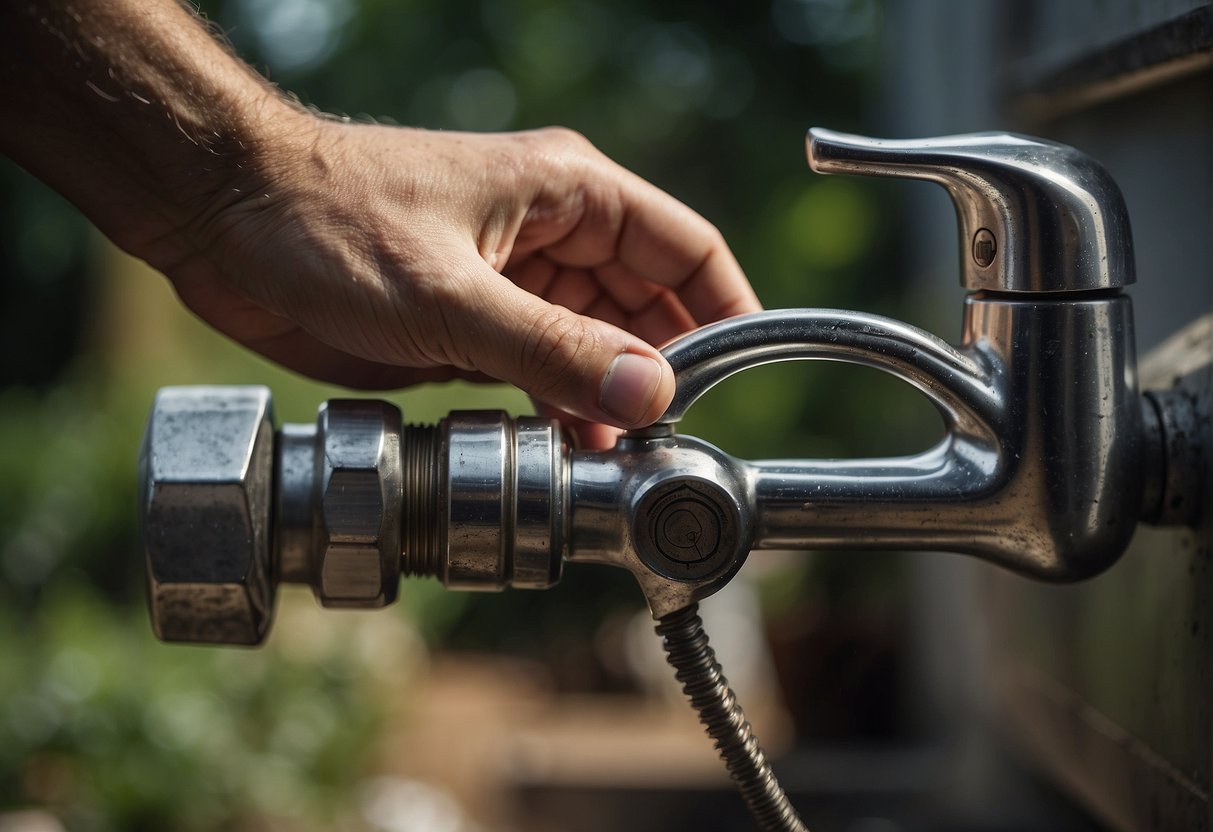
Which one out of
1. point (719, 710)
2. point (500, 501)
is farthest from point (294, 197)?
point (719, 710)

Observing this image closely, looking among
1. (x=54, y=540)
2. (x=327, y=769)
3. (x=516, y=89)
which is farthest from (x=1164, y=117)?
(x=516, y=89)

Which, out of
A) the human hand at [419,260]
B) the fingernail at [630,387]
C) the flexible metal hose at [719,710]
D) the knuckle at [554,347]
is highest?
the human hand at [419,260]

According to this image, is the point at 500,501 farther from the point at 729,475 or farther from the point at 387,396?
the point at 387,396

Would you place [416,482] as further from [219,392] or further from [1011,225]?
[1011,225]

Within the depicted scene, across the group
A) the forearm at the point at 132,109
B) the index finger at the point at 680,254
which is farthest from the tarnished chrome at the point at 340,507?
the index finger at the point at 680,254

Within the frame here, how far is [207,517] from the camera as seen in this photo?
521 mm

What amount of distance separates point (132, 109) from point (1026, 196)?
406 millimetres

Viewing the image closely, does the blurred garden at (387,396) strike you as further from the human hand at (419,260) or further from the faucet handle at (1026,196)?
the faucet handle at (1026,196)

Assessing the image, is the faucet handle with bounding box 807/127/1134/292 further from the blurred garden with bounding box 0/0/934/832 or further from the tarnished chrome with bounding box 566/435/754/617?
the blurred garden with bounding box 0/0/934/832

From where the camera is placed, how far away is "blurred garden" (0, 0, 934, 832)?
146 cm

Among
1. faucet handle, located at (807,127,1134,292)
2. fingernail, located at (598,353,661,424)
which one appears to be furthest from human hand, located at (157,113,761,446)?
faucet handle, located at (807,127,1134,292)

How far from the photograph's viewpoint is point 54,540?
7.15ft

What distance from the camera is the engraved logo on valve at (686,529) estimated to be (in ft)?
1.70

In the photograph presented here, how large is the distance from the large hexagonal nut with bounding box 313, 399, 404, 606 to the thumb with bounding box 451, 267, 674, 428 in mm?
56
